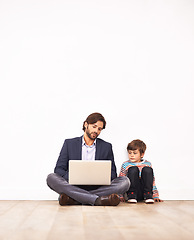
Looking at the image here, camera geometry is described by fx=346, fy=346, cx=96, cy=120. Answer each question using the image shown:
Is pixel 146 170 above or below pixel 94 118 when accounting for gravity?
below

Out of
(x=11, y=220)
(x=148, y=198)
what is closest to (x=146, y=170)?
(x=148, y=198)

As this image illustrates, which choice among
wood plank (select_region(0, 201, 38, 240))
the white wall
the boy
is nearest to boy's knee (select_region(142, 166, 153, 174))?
the boy

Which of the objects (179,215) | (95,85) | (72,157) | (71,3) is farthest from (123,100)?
(179,215)

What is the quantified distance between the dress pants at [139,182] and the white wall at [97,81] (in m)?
0.45

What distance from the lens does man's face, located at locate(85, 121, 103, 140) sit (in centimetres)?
379

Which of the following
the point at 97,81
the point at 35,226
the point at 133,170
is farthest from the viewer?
the point at 97,81

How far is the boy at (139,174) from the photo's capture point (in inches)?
Answer: 142

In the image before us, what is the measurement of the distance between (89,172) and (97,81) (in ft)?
4.52

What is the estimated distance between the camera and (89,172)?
3.25m

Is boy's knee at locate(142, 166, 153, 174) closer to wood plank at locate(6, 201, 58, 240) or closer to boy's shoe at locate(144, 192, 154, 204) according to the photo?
boy's shoe at locate(144, 192, 154, 204)

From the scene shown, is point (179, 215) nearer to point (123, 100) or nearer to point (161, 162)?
point (161, 162)

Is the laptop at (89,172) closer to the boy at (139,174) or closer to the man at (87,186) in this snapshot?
the man at (87,186)

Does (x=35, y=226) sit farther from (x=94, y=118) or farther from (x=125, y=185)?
(x=94, y=118)

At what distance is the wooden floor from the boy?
639mm
